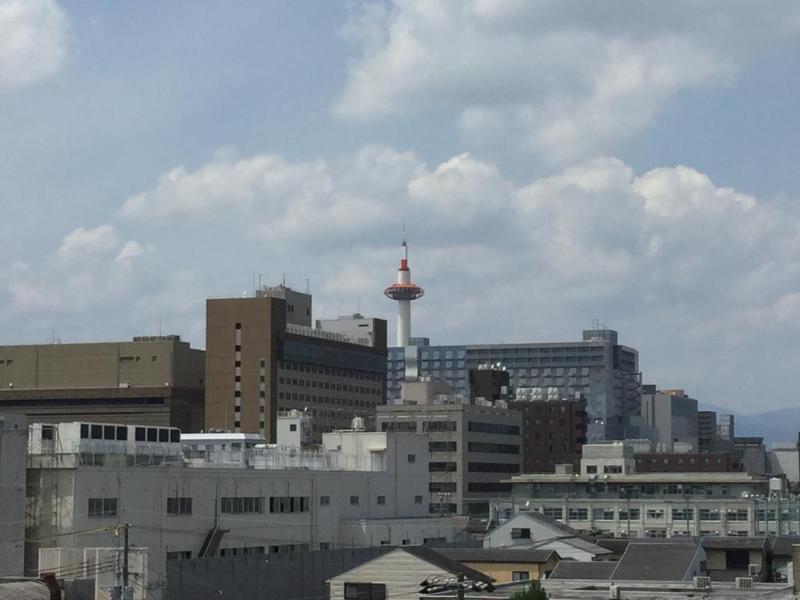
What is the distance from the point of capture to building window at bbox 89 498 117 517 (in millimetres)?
99000

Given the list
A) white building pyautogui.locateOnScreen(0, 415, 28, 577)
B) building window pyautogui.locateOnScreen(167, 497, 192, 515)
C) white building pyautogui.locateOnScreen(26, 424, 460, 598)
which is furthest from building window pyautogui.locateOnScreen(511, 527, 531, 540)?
white building pyautogui.locateOnScreen(0, 415, 28, 577)

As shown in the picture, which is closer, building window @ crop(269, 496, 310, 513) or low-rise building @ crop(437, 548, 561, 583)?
low-rise building @ crop(437, 548, 561, 583)

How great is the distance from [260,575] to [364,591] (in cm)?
2265

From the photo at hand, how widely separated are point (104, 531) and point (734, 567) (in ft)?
141

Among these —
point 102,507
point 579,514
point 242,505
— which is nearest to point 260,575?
point 102,507

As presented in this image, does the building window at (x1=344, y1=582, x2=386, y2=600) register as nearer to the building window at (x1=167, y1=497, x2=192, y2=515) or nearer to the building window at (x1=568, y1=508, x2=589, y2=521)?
the building window at (x1=167, y1=497, x2=192, y2=515)

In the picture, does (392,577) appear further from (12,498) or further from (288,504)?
(288,504)

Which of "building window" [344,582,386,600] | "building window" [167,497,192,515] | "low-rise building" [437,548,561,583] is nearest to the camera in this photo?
"building window" [344,582,386,600]

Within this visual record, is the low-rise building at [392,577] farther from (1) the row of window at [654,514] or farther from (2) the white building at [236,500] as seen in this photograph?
(1) the row of window at [654,514]

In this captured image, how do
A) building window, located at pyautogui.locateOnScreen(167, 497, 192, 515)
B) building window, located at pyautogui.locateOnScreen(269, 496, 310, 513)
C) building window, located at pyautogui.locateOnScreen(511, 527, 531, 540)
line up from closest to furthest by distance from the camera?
building window, located at pyautogui.locateOnScreen(167, 497, 192, 515) → building window, located at pyautogui.locateOnScreen(269, 496, 310, 513) → building window, located at pyautogui.locateOnScreen(511, 527, 531, 540)

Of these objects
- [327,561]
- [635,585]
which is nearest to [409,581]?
[635,585]

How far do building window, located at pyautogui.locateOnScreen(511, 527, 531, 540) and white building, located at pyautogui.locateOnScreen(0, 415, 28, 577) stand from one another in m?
→ 50.5

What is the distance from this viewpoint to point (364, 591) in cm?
7619

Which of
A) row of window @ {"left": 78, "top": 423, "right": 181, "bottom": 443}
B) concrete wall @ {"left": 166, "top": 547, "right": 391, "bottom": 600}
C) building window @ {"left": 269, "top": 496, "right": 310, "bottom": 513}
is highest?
row of window @ {"left": 78, "top": 423, "right": 181, "bottom": 443}
